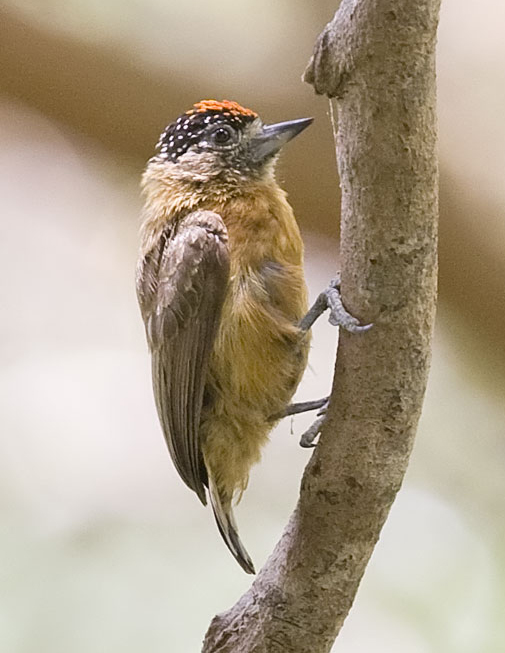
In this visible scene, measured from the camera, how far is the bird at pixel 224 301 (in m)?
1.17

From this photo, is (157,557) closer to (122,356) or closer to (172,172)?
(122,356)

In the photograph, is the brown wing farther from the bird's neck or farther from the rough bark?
the rough bark

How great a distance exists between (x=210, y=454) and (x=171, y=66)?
3.11 feet

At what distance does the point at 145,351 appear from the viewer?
2137 millimetres

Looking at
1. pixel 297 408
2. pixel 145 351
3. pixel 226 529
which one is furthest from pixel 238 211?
pixel 145 351

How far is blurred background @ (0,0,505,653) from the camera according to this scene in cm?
182

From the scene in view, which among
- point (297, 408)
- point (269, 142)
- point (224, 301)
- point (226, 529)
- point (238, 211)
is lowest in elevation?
point (226, 529)

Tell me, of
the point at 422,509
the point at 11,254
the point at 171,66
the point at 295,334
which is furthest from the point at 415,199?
the point at 11,254

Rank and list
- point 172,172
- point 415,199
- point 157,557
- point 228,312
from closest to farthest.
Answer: point 415,199 → point 228,312 → point 172,172 → point 157,557

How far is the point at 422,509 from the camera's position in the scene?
205 centimetres

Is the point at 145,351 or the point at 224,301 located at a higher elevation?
the point at 145,351

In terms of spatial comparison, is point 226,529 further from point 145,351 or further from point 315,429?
point 145,351

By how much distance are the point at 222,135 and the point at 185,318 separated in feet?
1.12

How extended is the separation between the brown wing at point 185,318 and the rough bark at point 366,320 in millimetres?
214
